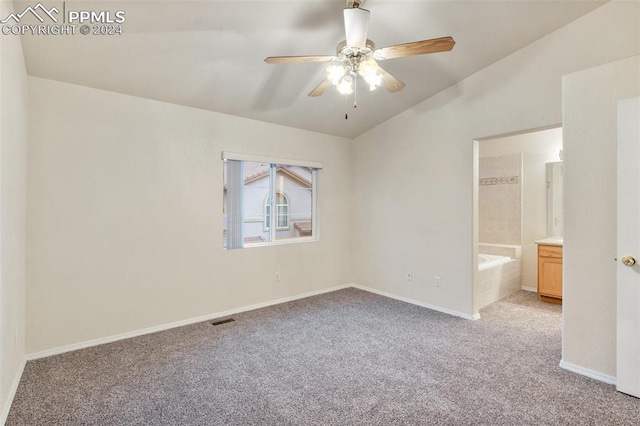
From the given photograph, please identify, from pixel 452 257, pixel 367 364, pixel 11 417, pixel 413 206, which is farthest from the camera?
pixel 413 206

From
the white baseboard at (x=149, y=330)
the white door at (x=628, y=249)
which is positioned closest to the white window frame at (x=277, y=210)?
the white baseboard at (x=149, y=330)

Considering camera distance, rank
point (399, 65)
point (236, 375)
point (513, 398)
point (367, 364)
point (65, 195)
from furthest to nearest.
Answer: point (399, 65)
point (65, 195)
point (367, 364)
point (236, 375)
point (513, 398)

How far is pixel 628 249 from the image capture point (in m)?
2.27

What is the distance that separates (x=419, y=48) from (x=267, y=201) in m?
2.87

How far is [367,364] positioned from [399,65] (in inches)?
112

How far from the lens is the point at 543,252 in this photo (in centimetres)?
460

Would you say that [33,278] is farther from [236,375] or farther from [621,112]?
[621,112]

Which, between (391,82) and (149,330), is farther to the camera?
(149,330)

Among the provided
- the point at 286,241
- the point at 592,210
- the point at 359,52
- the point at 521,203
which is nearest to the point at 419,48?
the point at 359,52

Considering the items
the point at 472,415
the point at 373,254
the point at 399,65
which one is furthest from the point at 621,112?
the point at 373,254

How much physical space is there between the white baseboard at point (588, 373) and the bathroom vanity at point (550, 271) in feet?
6.85

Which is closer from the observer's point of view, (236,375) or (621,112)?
(621,112)

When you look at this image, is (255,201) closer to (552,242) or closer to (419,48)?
(419,48)

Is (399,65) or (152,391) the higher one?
(399,65)
